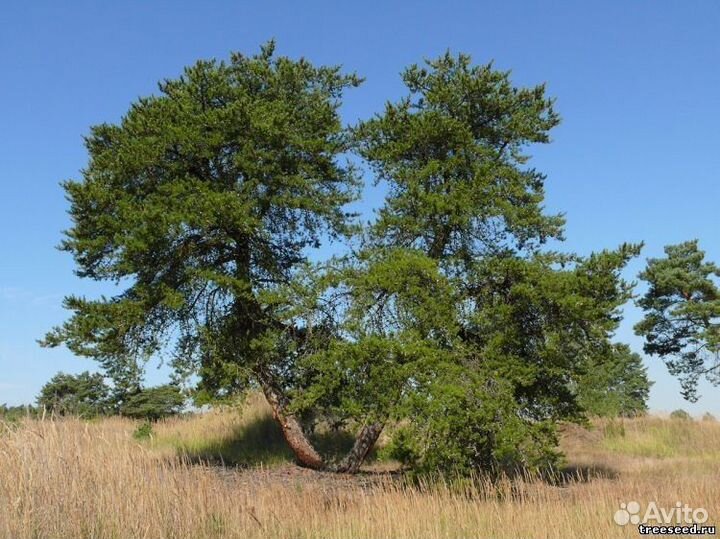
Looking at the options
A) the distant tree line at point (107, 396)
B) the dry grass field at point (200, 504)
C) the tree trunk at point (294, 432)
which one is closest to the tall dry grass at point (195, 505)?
the dry grass field at point (200, 504)

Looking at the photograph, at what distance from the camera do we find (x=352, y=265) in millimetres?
16141

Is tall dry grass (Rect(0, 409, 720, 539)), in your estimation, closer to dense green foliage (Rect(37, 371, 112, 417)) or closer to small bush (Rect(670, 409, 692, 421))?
small bush (Rect(670, 409, 692, 421))

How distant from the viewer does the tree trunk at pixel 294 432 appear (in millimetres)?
18578

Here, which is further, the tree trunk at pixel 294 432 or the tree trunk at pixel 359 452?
the tree trunk at pixel 294 432

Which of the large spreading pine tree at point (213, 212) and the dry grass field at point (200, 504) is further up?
the large spreading pine tree at point (213, 212)

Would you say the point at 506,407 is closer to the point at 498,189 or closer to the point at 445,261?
the point at 445,261

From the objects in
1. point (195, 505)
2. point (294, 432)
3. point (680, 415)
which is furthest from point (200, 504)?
point (680, 415)

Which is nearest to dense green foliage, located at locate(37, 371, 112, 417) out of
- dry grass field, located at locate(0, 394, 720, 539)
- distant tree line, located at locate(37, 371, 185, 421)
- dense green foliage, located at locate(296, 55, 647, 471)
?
distant tree line, located at locate(37, 371, 185, 421)

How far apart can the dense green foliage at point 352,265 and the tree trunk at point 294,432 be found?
6 centimetres

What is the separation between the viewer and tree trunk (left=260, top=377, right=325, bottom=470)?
1858 centimetres

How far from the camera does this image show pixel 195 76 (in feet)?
59.9

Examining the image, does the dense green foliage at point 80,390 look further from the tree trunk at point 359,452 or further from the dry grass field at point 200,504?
the dry grass field at point 200,504

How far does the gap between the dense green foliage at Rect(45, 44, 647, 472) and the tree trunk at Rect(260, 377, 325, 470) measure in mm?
62

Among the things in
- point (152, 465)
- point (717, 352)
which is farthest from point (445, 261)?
point (717, 352)
